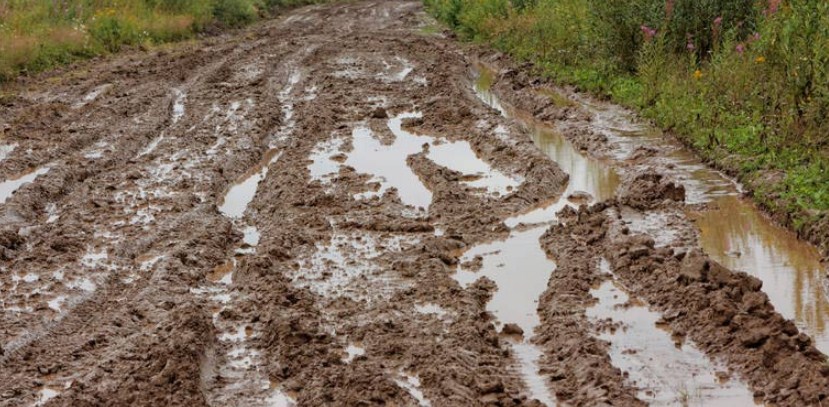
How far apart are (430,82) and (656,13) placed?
4186 mm

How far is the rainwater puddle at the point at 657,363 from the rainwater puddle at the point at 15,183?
668 centimetres

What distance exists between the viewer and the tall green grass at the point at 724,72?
9898 mm

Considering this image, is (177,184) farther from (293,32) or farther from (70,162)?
(293,32)

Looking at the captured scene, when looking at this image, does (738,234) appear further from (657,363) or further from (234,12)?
(234,12)

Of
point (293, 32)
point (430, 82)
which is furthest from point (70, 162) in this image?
point (293, 32)

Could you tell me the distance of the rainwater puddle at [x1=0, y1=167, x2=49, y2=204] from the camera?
10.4m

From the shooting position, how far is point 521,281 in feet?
25.2

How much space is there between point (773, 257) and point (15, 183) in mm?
8122

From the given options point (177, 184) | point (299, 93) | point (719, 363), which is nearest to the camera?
point (719, 363)

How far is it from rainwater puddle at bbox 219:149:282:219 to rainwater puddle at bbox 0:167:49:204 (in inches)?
90.3

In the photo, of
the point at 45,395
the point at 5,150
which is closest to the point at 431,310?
A: the point at 45,395

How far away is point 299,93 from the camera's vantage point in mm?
16531

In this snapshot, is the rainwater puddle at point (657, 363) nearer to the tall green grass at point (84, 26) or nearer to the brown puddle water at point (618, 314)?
the brown puddle water at point (618, 314)

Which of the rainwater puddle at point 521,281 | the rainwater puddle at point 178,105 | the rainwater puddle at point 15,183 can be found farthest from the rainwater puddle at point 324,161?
the rainwater puddle at point 15,183
